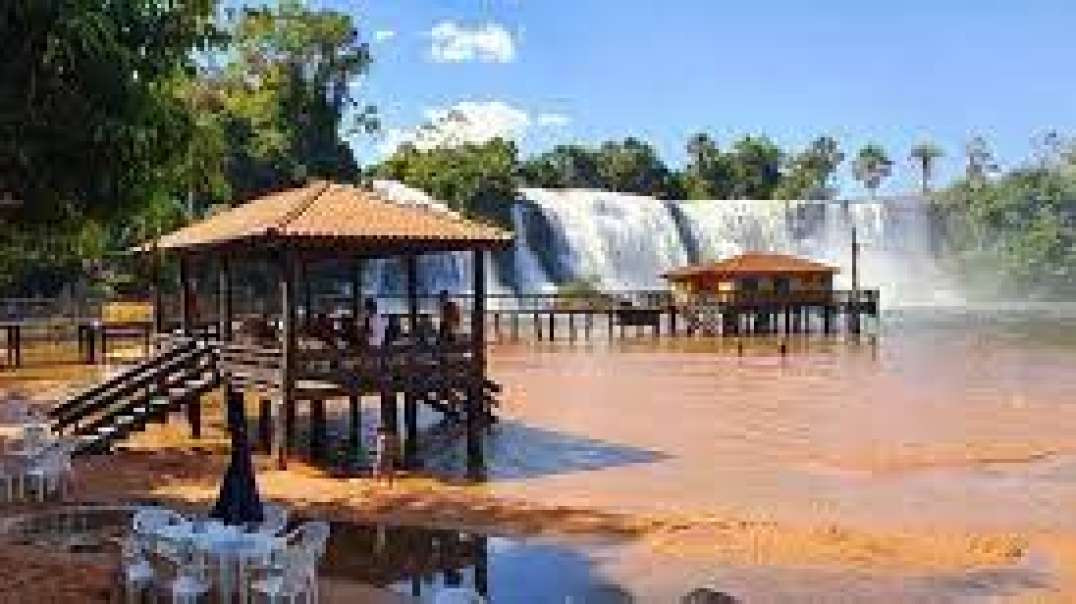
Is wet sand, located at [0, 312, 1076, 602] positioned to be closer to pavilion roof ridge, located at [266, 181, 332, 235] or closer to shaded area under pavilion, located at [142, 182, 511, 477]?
shaded area under pavilion, located at [142, 182, 511, 477]

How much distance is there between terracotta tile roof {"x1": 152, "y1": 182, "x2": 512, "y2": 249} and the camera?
864 inches

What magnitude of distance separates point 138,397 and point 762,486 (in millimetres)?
10126

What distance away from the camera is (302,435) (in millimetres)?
27016

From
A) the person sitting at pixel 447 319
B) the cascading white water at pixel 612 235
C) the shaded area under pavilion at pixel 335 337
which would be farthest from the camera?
the cascading white water at pixel 612 235

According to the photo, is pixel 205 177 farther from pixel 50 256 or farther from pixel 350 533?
pixel 350 533

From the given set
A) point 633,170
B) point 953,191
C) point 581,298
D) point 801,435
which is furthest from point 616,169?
point 801,435

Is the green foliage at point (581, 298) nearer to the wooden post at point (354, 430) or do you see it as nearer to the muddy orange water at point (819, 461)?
the muddy orange water at point (819, 461)

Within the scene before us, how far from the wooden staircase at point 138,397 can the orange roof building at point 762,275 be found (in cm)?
4049

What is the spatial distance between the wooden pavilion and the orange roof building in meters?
38.5

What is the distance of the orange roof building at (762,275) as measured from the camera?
2480 inches

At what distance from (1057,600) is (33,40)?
11004mm

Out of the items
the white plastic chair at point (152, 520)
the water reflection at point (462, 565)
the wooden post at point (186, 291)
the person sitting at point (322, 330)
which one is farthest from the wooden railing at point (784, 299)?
the white plastic chair at point (152, 520)

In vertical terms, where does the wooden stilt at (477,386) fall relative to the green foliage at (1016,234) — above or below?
below

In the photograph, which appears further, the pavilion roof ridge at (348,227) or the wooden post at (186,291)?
the wooden post at (186,291)
